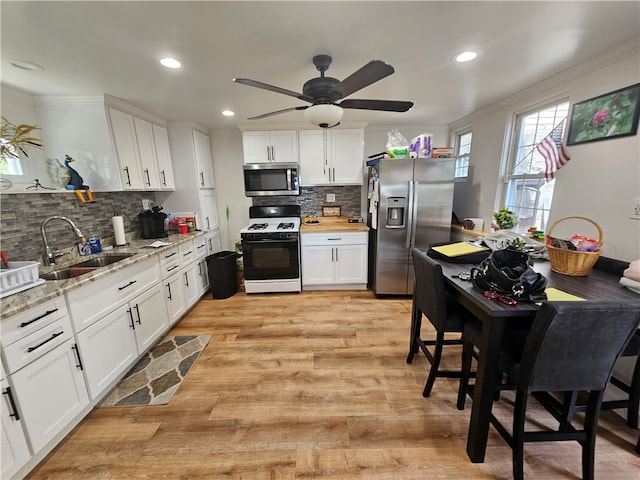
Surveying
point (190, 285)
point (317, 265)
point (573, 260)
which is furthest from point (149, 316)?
point (573, 260)

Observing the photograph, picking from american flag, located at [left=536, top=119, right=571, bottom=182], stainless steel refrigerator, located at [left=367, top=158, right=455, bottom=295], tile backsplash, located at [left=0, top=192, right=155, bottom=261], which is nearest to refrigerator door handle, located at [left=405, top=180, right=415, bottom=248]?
stainless steel refrigerator, located at [left=367, top=158, right=455, bottom=295]

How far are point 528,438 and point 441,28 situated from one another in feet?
7.26

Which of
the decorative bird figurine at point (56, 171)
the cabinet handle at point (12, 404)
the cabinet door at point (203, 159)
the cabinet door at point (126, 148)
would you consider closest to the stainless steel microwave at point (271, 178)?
the cabinet door at point (203, 159)

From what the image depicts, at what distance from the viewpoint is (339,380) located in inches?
75.7

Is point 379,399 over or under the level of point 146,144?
under

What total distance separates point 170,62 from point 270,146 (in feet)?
5.86

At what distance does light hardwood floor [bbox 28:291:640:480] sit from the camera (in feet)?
4.32

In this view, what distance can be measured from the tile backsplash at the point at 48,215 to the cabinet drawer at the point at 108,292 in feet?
2.28

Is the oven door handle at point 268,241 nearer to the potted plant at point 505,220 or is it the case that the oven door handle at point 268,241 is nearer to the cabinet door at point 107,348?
the cabinet door at point 107,348

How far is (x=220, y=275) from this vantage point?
3.32 meters

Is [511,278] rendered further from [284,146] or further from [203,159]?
[203,159]

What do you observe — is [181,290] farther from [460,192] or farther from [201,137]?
[460,192]

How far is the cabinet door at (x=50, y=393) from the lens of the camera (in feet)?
4.15

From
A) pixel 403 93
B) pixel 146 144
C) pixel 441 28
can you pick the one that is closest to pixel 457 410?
pixel 441 28
